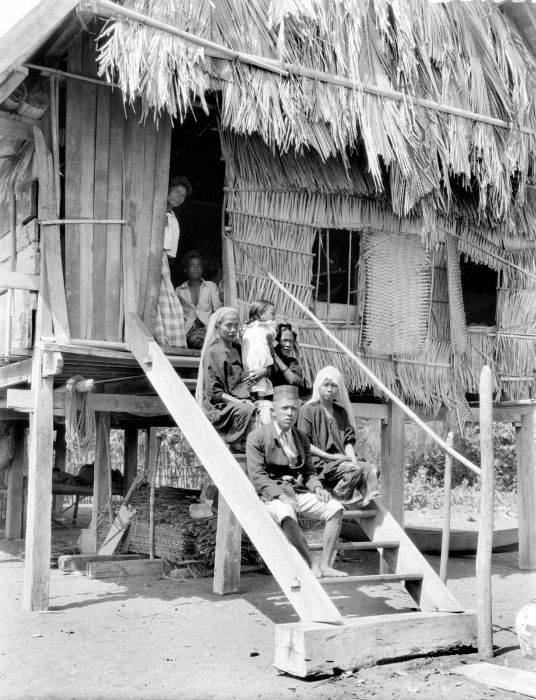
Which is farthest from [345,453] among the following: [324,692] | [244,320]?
[324,692]

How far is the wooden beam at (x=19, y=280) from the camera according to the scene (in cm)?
738

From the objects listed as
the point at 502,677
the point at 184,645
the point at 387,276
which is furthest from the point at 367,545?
the point at 387,276

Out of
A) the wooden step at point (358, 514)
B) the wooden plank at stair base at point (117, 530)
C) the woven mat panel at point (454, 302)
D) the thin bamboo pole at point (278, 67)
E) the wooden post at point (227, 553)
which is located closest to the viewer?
the wooden step at point (358, 514)

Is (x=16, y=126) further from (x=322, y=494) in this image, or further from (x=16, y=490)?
(x=16, y=490)

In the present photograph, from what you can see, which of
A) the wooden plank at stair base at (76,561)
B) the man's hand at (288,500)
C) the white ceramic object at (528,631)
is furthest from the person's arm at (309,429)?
the wooden plank at stair base at (76,561)

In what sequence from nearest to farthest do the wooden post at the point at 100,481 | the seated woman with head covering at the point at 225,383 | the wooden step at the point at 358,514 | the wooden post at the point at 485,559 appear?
the wooden post at the point at 485,559 < the wooden step at the point at 358,514 < the seated woman with head covering at the point at 225,383 < the wooden post at the point at 100,481

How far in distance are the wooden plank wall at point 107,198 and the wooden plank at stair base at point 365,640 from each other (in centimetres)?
365

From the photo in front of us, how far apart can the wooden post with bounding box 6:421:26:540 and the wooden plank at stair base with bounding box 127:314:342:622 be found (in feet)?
20.1

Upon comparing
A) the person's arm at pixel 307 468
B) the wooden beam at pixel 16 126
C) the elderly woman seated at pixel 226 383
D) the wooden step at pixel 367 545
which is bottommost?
the wooden step at pixel 367 545

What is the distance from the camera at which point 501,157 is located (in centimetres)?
905

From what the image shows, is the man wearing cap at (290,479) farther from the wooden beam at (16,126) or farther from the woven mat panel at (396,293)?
the wooden beam at (16,126)

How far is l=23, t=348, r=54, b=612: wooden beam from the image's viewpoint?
7242 millimetres

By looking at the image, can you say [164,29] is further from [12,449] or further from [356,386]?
[12,449]

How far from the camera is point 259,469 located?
631cm
